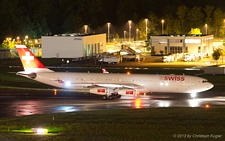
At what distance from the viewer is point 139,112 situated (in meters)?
51.6

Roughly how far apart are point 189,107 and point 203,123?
10.1 m

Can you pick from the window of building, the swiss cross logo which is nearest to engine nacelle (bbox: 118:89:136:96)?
the swiss cross logo

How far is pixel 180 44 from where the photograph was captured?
148 metres

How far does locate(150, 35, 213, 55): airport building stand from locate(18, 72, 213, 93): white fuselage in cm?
8106

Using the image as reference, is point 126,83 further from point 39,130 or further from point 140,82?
point 39,130

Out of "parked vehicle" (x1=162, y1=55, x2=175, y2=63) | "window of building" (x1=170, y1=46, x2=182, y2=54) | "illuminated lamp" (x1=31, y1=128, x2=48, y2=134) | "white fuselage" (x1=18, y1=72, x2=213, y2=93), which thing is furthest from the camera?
Answer: "window of building" (x1=170, y1=46, x2=182, y2=54)

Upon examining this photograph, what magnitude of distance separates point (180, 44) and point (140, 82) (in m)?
83.7

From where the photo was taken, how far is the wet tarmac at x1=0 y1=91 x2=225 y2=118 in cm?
5491

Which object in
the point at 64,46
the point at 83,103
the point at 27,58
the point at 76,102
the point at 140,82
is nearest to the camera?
the point at 83,103

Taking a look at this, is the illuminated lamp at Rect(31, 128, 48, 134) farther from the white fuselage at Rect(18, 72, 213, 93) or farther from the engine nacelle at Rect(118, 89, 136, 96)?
the white fuselage at Rect(18, 72, 213, 93)

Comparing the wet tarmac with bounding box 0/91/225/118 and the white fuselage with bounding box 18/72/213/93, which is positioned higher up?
the white fuselage with bounding box 18/72/213/93

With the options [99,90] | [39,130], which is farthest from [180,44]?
[39,130]

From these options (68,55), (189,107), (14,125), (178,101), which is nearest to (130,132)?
(14,125)

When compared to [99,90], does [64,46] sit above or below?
above
